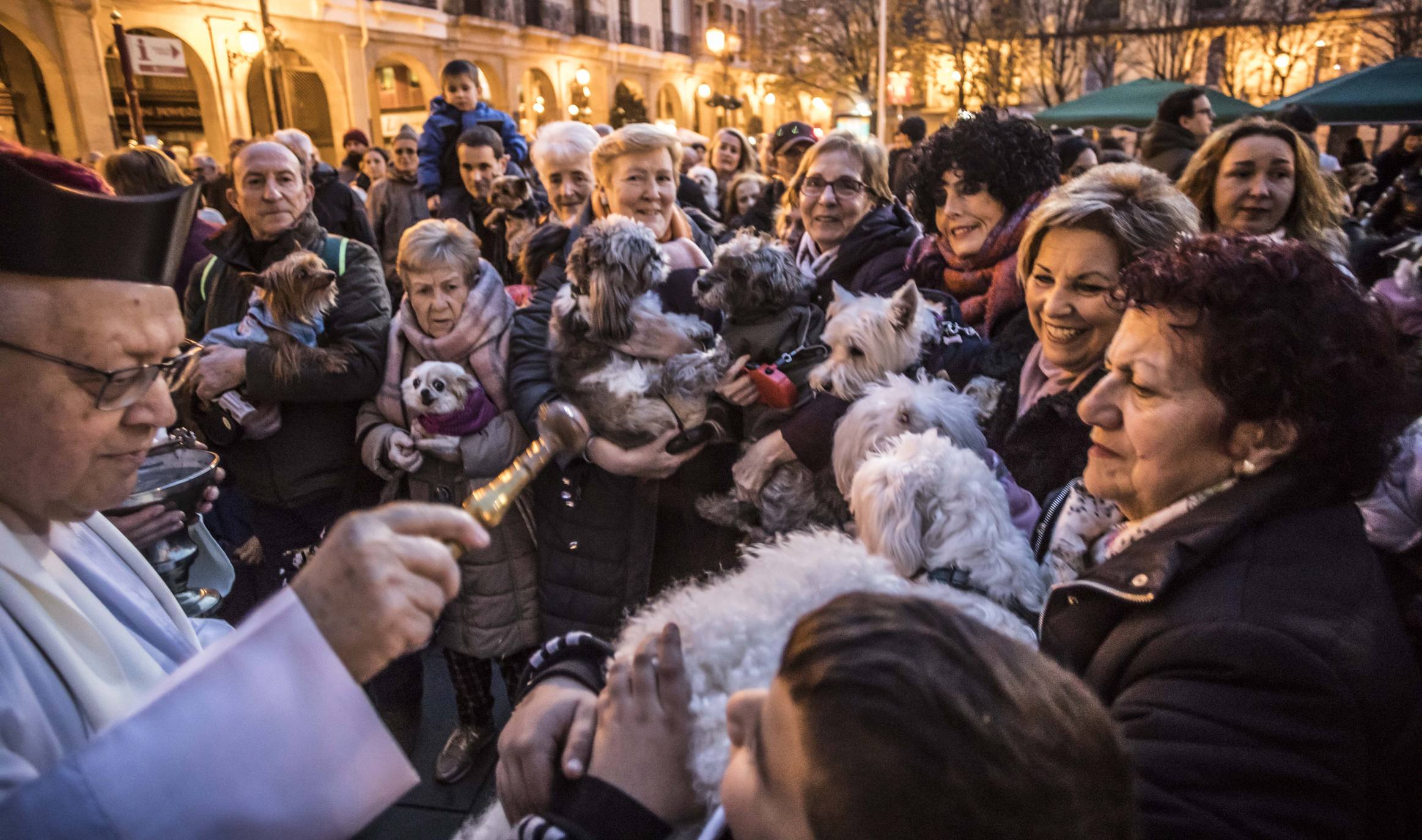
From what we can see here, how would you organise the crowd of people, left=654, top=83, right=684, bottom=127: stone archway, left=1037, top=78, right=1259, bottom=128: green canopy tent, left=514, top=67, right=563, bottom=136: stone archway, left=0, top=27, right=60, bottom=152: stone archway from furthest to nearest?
1. left=654, top=83, right=684, bottom=127: stone archway
2. left=514, top=67, right=563, bottom=136: stone archway
3. left=0, top=27, right=60, bottom=152: stone archway
4. left=1037, top=78, right=1259, bottom=128: green canopy tent
5. the crowd of people

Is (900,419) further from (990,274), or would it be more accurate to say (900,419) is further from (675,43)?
(675,43)

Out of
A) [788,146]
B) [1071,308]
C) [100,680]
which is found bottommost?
[100,680]

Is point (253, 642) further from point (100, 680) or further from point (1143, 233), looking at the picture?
point (1143, 233)

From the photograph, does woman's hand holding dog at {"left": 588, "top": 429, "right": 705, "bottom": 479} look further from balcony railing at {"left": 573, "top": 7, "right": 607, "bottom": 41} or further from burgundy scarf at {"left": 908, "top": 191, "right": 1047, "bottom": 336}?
balcony railing at {"left": 573, "top": 7, "right": 607, "bottom": 41}

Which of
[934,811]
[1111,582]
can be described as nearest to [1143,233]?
[1111,582]

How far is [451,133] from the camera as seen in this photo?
6.48 metres

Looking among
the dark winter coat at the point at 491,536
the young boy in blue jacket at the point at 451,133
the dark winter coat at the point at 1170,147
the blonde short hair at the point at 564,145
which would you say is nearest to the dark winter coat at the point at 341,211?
the young boy in blue jacket at the point at 451,133

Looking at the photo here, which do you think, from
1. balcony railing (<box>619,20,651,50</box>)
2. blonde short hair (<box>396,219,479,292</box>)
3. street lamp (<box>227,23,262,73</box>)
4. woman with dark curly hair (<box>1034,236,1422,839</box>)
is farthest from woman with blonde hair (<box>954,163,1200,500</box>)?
balcony railing (<box>619,20,651,50</box>)

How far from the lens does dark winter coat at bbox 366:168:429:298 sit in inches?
265

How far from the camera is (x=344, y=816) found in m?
0.98

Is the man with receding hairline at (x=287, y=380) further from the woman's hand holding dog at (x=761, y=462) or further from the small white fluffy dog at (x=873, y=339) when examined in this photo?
the small white fluffy dog at (x=873, y=339)

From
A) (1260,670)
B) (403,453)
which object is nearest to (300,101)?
(403,453)

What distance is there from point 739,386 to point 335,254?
1919 millimetres

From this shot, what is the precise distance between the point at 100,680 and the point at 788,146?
15.6ft
